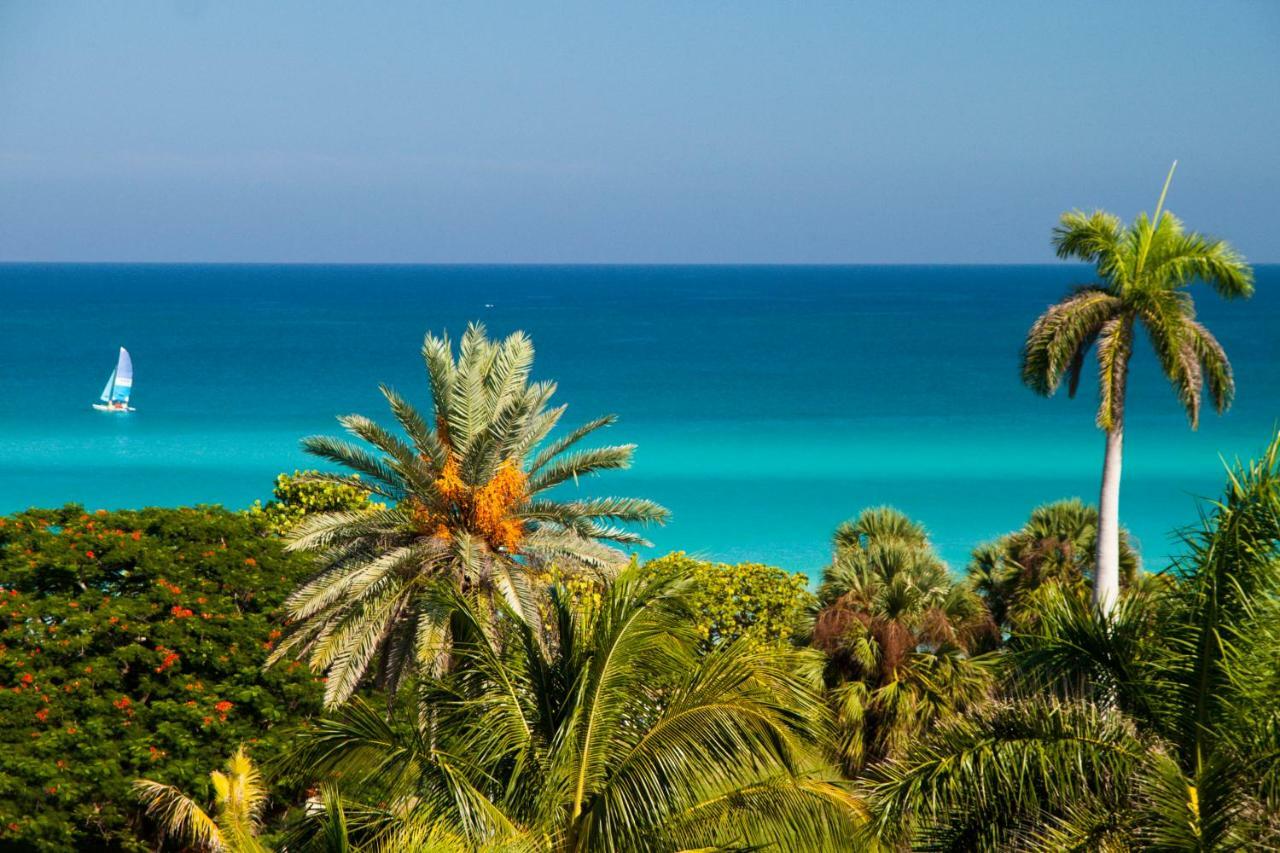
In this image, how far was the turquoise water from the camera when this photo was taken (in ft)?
175

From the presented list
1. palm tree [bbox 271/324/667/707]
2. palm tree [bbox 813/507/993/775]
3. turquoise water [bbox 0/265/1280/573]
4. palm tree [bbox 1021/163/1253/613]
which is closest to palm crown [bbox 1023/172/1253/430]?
palm tree [bbox 1021/163/1253/613]

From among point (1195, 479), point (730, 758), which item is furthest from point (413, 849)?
point (1195, 479)

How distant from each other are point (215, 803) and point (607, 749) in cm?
763

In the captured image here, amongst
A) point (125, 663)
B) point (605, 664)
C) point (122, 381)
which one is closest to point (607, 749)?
point (605, 664)

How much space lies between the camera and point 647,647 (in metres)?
10.4

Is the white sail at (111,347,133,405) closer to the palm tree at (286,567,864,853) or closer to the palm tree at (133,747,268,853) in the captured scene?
the palm tree at (133,747,268,853)

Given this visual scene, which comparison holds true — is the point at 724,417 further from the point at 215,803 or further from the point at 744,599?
the point at 215,803

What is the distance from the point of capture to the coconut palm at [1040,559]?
76.7 feet

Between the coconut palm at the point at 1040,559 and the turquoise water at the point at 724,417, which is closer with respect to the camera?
the coconut palm at the point at 1040,559

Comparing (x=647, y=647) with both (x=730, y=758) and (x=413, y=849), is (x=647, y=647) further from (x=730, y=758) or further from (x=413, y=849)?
(x=413, y=849)

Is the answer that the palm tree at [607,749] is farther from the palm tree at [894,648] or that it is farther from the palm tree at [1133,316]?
the palm tree at [1133,316]

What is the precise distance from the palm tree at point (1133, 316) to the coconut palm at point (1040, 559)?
1590 mm

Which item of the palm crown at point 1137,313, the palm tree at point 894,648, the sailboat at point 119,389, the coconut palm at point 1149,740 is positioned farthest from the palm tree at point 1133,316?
the sailboat at point 119,389

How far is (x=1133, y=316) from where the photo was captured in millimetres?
22469
